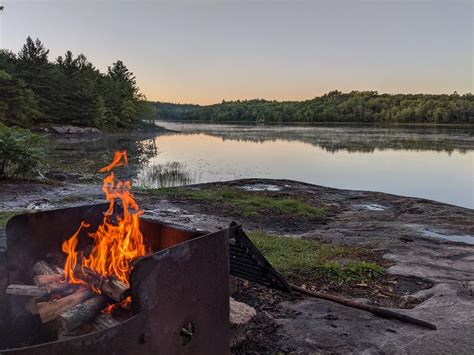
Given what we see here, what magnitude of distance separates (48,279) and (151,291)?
44.1 inches

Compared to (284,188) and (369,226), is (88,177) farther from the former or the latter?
(369,226)

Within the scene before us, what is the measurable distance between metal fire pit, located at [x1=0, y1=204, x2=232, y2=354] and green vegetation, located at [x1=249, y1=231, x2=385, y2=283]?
8.21ft

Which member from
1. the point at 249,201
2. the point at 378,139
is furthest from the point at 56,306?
the point at 378,139

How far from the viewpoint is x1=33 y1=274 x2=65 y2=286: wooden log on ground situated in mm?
3031

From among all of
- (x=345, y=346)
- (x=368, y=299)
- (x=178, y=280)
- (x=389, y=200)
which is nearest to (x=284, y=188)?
(x=389, y=200)

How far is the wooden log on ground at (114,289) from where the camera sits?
2623 millimetres

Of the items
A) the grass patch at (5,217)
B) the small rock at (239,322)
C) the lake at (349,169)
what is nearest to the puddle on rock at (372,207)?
the lake at (349,169)

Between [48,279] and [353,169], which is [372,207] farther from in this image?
[353,169]

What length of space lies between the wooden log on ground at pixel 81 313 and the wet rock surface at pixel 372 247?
144 cm

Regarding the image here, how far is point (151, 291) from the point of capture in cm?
245

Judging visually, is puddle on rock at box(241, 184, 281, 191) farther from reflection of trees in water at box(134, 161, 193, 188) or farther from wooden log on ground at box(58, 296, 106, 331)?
wooden log on ground at box(58, 296, 106, 331)

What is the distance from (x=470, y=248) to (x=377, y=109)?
115m

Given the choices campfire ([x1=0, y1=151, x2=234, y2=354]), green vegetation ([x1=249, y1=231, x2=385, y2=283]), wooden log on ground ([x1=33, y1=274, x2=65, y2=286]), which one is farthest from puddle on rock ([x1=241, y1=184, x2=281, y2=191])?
wooden log on ground ([x1=33, y1=274, x2=65, y2=286])

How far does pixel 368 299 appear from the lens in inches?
185
